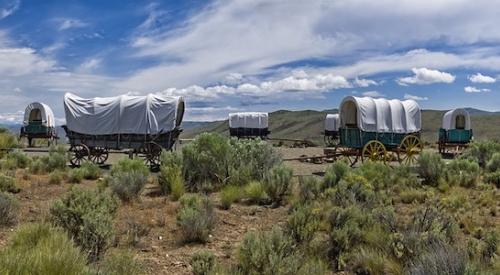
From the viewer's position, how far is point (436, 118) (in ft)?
373

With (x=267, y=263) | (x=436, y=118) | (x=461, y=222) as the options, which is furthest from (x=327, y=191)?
(x=436, y=118)

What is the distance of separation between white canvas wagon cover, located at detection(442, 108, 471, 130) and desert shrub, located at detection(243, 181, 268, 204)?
20.0 metres

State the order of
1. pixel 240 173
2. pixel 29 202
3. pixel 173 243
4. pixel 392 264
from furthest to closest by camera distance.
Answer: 1. pixel 240 173
2. pixel 29 202
3. pixel 173 243
4. pixel 392 264

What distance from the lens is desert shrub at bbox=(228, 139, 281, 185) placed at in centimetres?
1184

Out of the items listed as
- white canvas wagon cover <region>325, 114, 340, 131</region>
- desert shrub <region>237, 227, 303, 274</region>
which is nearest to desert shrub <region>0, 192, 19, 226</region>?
desert shrub <region>237, 227, 303, 274</region>

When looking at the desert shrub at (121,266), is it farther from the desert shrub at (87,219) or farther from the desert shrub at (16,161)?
the desert shrub at (16,161)

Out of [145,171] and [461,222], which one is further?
[145,171]

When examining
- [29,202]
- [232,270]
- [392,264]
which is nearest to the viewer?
[232,270]

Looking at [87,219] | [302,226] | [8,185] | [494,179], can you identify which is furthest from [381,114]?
[87,219]

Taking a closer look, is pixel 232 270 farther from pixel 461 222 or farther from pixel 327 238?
pixel 461 222

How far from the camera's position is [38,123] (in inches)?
1308

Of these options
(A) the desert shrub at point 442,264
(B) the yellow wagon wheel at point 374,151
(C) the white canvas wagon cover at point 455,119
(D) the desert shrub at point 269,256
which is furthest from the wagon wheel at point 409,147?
(A) the desert shrub at point 442,264

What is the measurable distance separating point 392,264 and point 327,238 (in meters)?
1.44

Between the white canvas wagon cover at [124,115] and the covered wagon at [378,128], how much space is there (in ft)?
21.3
